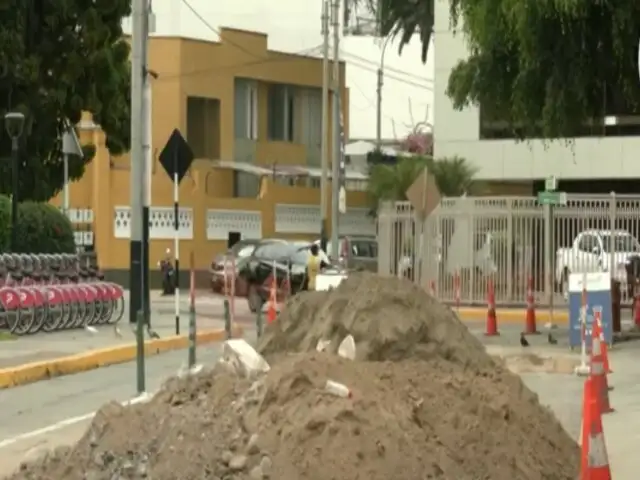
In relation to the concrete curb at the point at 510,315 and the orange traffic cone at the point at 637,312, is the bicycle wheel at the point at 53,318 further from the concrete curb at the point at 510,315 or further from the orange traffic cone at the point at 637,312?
the orange traffic cone at the point at 637,312

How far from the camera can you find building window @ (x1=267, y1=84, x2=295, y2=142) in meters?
54.5

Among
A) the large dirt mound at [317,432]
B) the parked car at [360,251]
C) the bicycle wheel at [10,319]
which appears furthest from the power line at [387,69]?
the large dirt mound at [317,432]

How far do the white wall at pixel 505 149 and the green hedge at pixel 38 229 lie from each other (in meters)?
16.6

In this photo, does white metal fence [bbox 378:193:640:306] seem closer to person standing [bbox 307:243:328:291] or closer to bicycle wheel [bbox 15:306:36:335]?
person standing [bbox 307:243:328:291]

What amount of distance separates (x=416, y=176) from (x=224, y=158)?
8.85 meters

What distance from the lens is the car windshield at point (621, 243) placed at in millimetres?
29734

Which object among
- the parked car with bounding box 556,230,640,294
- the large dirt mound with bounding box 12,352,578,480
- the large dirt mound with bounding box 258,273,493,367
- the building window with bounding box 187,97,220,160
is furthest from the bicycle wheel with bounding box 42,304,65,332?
the building window with bounding box 187,97,220,160

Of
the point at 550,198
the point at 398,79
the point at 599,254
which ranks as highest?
the point at 398,79

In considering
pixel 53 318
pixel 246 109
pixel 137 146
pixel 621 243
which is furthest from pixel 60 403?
pixel 246 109

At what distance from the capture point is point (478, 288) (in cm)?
3206

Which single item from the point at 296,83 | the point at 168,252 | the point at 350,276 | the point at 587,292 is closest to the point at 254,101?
the point at 296,83

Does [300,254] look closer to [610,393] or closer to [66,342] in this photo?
[66,342]

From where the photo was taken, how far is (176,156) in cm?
2256

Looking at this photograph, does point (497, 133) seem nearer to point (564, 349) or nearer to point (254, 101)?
point (254, 101)
